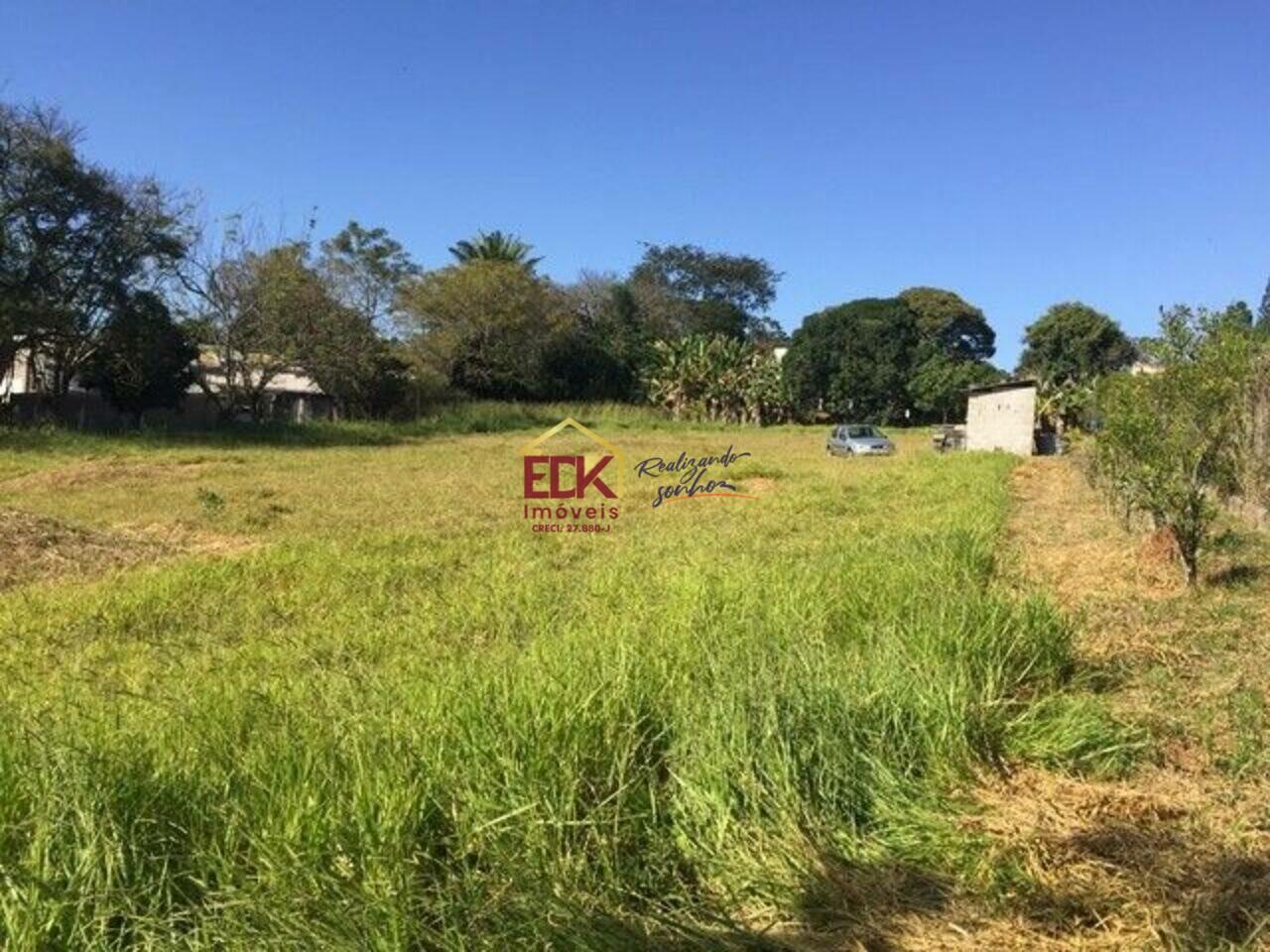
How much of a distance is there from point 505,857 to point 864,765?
1399 mm

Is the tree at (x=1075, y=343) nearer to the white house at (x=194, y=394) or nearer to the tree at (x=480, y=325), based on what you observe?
the tree at (x=480, y=325)

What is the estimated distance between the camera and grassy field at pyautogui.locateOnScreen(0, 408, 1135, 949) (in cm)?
247

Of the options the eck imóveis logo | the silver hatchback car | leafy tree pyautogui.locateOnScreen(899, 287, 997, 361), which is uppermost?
leafy tree pyautogui.locateOnScreen(899, 287, 997, 361)

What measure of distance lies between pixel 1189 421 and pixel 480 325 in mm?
37769

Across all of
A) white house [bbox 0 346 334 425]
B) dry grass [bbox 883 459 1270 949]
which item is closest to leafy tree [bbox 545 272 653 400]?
white house [bbox 0 346 334 425]

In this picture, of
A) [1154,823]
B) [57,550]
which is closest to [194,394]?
[57,550]

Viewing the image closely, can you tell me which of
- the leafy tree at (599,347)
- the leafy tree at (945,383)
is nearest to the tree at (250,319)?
the leafy tree at (599,347)

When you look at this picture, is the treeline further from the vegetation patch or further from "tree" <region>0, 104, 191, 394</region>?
the vegetation patch

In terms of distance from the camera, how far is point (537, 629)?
527 centimetres

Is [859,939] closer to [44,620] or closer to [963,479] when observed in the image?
[44,620]

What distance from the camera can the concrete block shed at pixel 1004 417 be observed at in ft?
93.2

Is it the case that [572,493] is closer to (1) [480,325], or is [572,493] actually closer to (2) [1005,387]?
(2) [1005,387]

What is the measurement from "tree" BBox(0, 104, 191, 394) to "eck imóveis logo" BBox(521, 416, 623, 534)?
14.6 meters

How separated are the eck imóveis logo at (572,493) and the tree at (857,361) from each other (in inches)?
1094
